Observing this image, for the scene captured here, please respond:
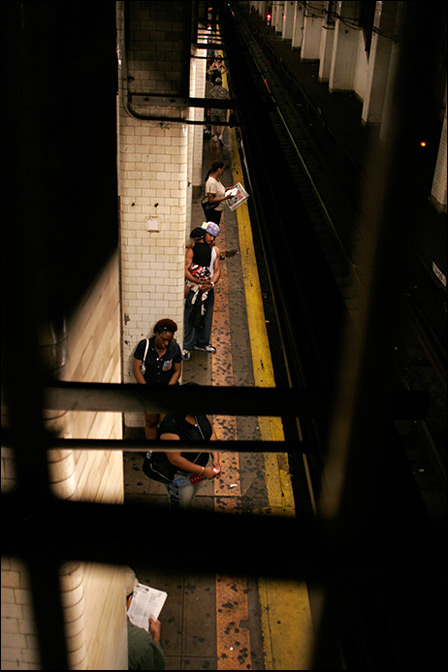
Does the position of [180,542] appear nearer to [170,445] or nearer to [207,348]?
[170,445]

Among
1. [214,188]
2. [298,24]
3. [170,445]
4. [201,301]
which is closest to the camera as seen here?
[170,445]

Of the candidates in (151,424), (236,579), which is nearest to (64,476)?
(236,579)

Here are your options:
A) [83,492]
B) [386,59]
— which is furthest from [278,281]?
[386,59]

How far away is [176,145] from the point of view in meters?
5.77

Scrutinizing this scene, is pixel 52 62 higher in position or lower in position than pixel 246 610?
higher

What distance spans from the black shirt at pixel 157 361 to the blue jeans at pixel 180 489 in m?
1.16

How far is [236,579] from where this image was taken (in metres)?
3.95

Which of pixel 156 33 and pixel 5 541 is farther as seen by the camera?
pixel 156 33

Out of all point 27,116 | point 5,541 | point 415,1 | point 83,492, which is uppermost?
point 415,1

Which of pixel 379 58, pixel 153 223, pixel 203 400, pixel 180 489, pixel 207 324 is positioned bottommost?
pixel 207 324

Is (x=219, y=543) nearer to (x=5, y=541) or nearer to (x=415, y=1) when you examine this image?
(x=5, y=541)

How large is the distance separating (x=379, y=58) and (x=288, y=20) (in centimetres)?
2879

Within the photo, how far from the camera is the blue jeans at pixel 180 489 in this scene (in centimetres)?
509

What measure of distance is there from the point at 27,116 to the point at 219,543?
155 cm
